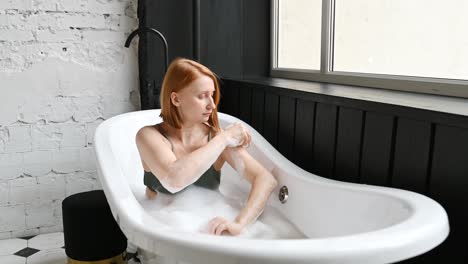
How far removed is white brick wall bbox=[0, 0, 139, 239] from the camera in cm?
214

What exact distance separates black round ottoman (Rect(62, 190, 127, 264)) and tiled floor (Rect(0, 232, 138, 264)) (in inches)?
10.3

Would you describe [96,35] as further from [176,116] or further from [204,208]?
[204,208]

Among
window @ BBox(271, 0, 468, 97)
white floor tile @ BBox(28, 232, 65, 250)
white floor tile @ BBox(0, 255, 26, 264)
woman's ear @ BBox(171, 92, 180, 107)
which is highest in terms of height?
window @ BBox(271, 0, 468, 97)

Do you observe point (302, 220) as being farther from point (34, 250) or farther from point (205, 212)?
point (34, 250)

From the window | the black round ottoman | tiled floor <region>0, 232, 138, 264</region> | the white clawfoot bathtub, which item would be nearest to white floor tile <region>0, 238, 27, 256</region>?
tiled floor <region>0, 232, 138, 264</region>

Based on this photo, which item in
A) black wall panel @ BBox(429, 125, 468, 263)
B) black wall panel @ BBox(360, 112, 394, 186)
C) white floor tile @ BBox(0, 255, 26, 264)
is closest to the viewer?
black wall panel @ BBox(429, 125, 468, 263)

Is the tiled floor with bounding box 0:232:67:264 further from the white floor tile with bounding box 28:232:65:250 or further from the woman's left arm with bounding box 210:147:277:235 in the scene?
the woman's left arm with bounding box 210:147:277:235

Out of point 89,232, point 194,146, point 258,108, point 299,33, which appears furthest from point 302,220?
point 299,33

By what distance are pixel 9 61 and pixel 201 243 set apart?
176 cm

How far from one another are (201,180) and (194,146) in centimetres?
11

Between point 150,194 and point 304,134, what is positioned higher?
point 304,134

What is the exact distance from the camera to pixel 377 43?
1756mm

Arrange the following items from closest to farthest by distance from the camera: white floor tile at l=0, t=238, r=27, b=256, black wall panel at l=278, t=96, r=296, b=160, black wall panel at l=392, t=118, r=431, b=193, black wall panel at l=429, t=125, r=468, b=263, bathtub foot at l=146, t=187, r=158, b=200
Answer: black wall panel at l=429, t=125, r=468, b=263 < black wall panel at l=392, t=118, r=431, b=193 < bathtub foot at l=146, t=187, r=158, b=200 < black wall panel at l=278, t=96, r=296, b=160 < white floor tile at l=0, t=238, r=27, b=256

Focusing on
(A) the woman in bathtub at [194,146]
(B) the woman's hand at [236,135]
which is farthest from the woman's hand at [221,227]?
(B) the woman's hand at [236,135]
